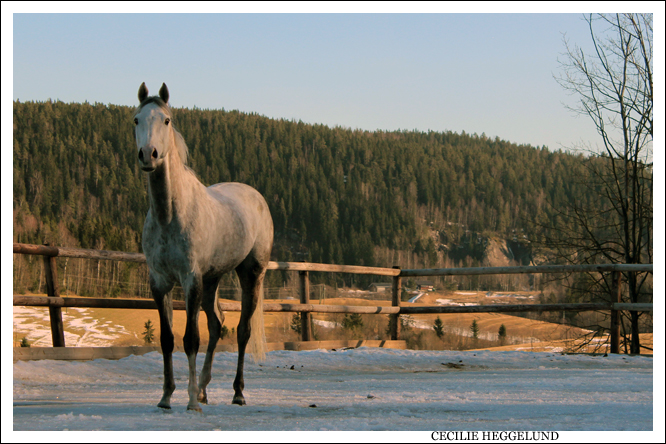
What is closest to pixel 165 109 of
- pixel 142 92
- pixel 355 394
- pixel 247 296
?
pixel 142 92

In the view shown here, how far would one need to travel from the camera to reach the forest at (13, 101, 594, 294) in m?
95.3

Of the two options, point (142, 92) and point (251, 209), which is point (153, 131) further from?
point (251, 209)

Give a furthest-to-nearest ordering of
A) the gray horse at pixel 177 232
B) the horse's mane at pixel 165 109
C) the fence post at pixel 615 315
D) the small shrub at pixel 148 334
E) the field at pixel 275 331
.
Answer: the field at pixel 275 331, the small shrub at pixel 148 334, the fence post at pixel 615 315, the horse's mane at pixel 165 109, the gray horse at pixel 177 232

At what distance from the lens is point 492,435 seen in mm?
2947

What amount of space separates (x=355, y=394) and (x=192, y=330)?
58.3 inches

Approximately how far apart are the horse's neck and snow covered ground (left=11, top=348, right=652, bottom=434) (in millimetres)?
1126

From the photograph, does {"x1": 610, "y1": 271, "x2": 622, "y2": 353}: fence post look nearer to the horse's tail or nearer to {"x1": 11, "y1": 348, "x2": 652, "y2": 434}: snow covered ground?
{"x1": 11, "y1": 348, "x2": 652, "y2": 434}: snow covered ground

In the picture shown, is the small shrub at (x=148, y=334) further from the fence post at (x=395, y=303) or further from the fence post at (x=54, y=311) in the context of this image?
the fence post at (x=54, y=311)

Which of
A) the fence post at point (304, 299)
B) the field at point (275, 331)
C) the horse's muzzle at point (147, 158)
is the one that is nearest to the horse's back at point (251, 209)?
the horse's muzzle at point (147, 158)

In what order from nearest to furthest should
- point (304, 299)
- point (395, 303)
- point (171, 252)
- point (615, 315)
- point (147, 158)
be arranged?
1. point (147, 158)
2. point (171, 252)
3. point (304, 299)
4. point (615, 315)
5. point (395, 303)

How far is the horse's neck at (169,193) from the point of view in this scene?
3479 mm

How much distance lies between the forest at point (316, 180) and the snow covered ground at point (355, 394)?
71058mm

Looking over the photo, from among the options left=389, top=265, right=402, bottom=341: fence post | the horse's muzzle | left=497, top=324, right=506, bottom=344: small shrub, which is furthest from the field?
the horse's muzzle

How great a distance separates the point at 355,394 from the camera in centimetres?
445
